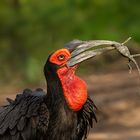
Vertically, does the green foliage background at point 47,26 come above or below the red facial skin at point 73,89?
above

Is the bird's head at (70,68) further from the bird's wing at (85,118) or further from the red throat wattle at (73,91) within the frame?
the bird's wing at (85,118)

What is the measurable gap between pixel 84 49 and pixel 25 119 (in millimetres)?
860

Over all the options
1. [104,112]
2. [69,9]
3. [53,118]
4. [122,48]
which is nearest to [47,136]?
[53,118]

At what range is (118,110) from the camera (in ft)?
46.8

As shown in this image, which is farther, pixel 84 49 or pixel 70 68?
pixel 70 68

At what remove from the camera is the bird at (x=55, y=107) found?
729 centimetres

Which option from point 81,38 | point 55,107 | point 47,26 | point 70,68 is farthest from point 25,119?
point 47,26

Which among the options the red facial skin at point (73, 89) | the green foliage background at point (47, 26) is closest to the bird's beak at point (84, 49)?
the red facial skin at point (73, 89)

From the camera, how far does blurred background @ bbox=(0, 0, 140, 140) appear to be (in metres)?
12.5

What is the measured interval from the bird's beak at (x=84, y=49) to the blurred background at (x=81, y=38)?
4.87 metres

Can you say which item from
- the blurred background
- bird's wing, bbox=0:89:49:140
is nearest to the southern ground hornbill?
bird's wing, bbox=0:89:49:140

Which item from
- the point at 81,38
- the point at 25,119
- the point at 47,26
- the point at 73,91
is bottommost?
the point at 25,119

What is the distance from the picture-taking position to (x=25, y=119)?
7477 millimetres

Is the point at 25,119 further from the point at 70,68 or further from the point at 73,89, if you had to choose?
the point at 70,68
